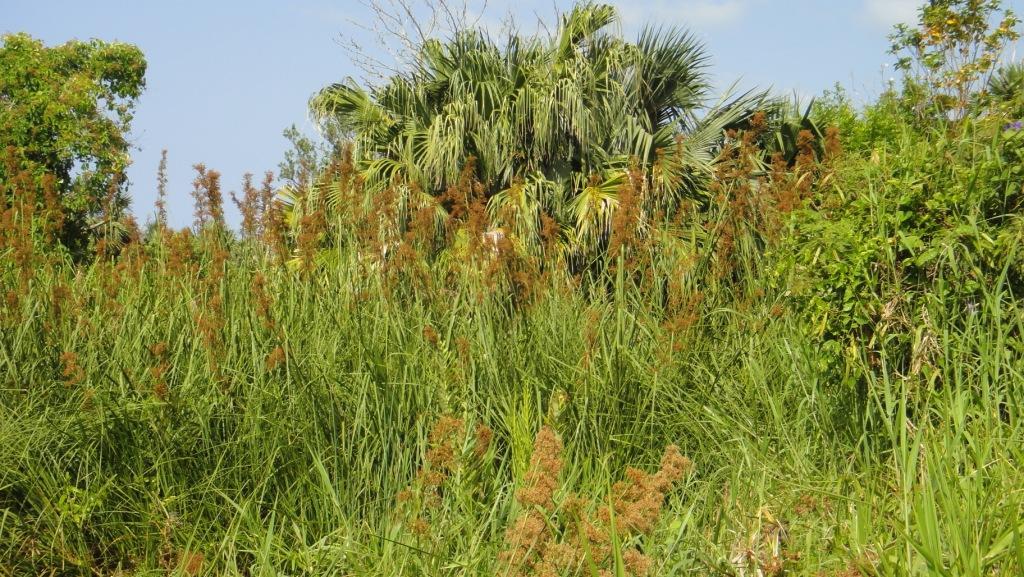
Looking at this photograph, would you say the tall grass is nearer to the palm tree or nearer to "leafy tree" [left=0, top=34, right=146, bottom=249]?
the palm tree

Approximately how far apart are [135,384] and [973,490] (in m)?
2.63

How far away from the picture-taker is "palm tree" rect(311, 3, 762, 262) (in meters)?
10.5

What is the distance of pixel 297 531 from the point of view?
9.20 ft

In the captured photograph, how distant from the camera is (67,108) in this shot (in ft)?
69.6

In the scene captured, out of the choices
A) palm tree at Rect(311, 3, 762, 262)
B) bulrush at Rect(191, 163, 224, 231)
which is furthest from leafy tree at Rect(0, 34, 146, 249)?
bulrush at Rect(191, 163, 224, 231)

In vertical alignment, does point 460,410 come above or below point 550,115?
below

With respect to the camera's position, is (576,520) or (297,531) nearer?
(576,520)

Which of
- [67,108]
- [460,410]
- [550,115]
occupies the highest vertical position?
[67,108]

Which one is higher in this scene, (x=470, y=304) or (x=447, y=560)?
(x=470, y=304)

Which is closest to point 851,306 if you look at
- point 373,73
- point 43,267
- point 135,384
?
point 135,384

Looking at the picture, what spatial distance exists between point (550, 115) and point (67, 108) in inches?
594

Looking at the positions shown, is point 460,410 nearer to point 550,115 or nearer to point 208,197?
point 208,197

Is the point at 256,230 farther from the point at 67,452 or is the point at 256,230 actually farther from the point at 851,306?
the point at 851,306

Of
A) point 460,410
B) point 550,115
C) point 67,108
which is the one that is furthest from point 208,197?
point 67,108
